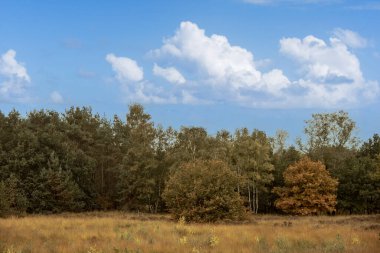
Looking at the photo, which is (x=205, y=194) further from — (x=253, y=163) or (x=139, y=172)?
(x=253, y=163)

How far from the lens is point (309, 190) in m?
51.2

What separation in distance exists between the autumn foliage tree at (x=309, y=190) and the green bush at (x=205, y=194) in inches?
808

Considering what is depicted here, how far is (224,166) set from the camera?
33.1 meters

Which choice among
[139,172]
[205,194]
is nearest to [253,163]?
[139,172]

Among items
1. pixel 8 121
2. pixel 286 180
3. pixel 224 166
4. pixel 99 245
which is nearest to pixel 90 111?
pixel 8 121

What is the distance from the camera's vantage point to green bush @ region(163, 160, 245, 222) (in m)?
31.1

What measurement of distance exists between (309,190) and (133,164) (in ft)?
63.5

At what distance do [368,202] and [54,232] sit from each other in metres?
44.3

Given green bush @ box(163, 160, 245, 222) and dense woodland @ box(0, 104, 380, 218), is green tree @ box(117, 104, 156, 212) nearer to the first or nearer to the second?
Result: dense woodland @ box(0, 104, 380, 218)

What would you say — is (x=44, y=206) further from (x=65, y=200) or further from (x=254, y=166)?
(x=254, y=166)

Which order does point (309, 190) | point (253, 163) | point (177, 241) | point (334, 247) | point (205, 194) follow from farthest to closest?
point (253, 163), point (309, 190), point (205, 194), point (177, 241), point (334, 247)

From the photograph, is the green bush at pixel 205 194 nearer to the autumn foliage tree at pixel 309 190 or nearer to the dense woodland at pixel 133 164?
the dense woodland at pixel 133 164

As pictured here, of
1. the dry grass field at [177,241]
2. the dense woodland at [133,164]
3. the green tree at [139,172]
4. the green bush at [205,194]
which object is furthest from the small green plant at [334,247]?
the green tree at [139,172]

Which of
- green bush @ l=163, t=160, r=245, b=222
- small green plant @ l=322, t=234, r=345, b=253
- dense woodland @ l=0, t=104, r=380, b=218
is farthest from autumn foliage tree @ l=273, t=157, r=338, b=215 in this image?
small green plant @ l=322, t=234, r=345, b=253
